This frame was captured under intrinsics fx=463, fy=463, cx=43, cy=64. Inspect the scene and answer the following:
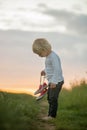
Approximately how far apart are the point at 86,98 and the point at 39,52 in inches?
158

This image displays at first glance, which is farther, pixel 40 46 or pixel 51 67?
pixel 51 67

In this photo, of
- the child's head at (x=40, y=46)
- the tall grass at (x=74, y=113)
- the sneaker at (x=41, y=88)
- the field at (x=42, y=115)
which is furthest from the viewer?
the sneaker at (x=41, y=88)

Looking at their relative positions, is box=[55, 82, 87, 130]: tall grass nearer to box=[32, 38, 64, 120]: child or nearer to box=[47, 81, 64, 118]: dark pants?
box=[47, 81, 64, 118]: dark pants

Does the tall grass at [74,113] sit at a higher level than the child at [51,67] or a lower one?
lower

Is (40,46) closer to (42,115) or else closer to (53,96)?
(53,96)

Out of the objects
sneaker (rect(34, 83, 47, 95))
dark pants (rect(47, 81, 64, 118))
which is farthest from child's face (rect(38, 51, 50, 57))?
sneaker (rect(34, 83, 47, 95))

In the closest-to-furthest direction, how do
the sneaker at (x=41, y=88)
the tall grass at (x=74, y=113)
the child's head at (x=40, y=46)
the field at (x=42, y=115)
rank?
the field at (x=42, y=115) < the tall grass at (x=74, y=113) < the child's head at (x=40, y=46) < the sneaker at (x=41, y=88)

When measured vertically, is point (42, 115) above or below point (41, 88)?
below

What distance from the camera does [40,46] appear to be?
34.4 ft

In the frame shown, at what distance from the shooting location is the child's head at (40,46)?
1052cm

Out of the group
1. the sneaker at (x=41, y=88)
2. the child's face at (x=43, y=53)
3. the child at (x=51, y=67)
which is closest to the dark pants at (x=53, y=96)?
the child at (x=51, y=67)

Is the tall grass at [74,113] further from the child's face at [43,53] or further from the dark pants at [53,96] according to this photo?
the child's face at [43,53]

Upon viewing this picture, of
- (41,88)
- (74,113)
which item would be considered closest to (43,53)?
(41,88)

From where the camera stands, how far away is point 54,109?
35.3ft
